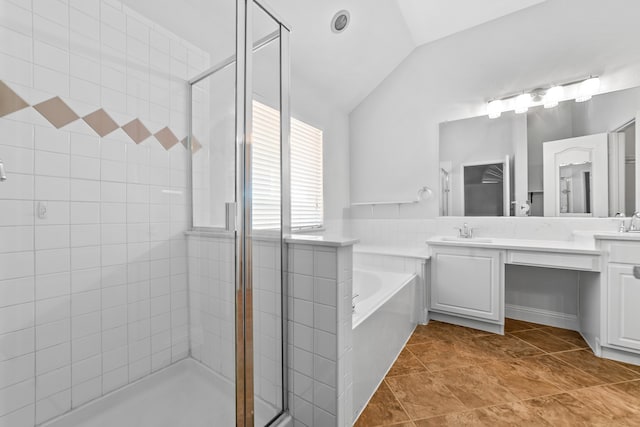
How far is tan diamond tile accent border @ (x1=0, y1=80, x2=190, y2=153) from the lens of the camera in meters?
0.88

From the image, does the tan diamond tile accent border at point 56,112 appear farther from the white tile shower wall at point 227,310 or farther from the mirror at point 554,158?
the mirror at point 554,158

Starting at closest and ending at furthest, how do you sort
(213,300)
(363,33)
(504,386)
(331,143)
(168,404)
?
(168,404)
(213,300)
(504,386)
(363,33)
(331,143)

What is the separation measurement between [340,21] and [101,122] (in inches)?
77.5

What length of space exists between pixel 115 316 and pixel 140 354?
0.62 feet

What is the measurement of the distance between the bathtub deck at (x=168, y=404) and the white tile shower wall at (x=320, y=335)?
311 mm

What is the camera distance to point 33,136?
3.07ft

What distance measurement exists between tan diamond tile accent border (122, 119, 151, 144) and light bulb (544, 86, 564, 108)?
3.04 meters

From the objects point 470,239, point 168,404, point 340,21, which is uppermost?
point 340,21

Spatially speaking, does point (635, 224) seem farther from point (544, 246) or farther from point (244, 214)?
point (244, 214)

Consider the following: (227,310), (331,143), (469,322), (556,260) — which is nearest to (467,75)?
(331,143)

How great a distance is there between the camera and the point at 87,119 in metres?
→ 1.05

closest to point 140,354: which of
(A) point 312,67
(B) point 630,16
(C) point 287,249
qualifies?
(C) point 287,249

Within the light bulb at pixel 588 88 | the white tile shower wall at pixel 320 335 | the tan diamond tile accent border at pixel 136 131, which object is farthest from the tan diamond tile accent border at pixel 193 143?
the light bulb at pixel 588 88

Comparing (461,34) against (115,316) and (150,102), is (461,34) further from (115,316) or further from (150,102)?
(115,316)
